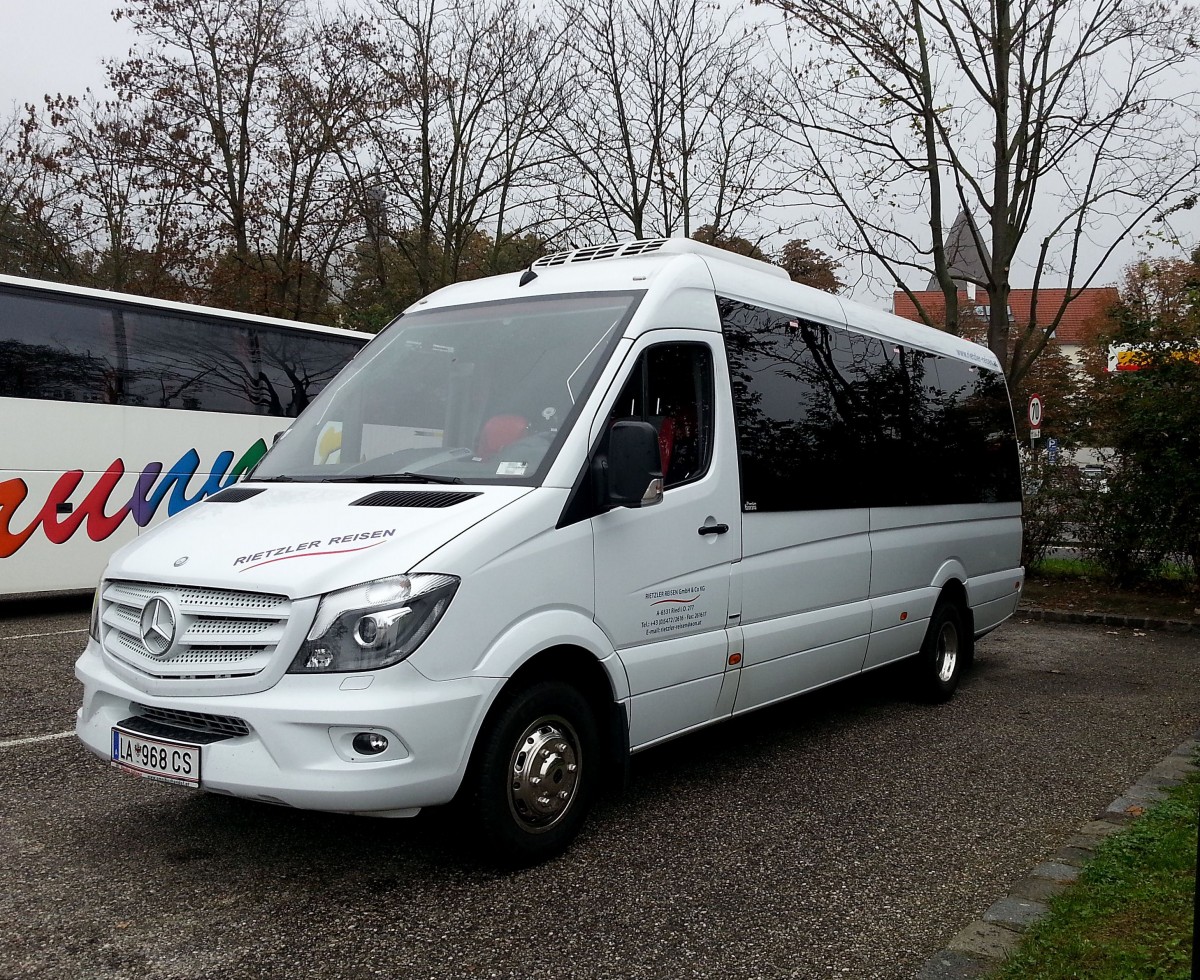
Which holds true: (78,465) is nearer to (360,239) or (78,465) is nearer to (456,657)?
(456,657)

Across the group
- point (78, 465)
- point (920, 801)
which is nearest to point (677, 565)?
point (920, 801)

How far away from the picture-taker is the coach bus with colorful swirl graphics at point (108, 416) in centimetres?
1080

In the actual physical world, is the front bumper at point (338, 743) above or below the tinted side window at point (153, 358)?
below

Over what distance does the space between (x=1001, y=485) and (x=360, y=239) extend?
17134mm

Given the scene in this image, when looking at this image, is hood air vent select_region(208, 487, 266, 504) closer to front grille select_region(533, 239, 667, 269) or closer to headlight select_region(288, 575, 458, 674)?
headlight select_region(288, 575, 458, 674)

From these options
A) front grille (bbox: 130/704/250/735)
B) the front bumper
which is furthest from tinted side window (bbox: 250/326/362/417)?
the front bumper

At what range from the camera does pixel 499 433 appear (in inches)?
187

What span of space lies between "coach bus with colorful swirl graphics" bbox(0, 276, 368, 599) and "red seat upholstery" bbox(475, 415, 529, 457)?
7.72m

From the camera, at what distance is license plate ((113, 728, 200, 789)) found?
394cm

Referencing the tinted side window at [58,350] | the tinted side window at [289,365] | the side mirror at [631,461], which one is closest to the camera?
the side mirror at [631,461]

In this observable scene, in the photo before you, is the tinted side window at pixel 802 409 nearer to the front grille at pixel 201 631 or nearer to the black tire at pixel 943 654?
the black tire at pixel 943 654

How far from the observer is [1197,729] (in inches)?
289

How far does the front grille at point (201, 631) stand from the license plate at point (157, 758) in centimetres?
24

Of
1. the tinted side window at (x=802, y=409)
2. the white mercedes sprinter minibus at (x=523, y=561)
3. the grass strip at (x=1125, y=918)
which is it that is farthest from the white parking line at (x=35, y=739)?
the grass strip at (x=1125, y=918)
